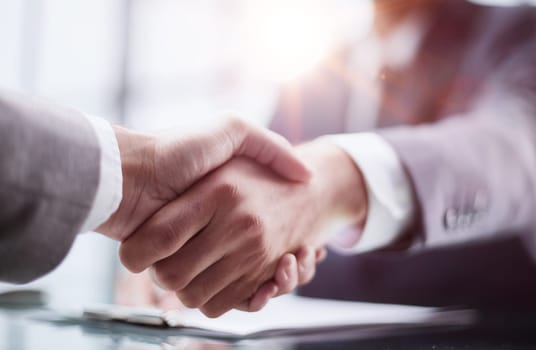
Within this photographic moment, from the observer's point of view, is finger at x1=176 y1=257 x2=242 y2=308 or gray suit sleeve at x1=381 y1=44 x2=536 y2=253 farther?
gray suit sleeve at x1=381 y1=44 x2=536 y2=253

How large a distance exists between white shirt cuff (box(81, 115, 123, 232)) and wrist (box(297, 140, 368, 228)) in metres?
0.21

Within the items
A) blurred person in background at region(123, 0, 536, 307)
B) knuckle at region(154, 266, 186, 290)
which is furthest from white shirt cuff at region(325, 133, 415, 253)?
knuckle at region(154, 266, 186, 290)

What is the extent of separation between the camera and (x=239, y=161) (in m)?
0.51

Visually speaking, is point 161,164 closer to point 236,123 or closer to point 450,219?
point 236,123

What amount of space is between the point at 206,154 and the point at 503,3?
0.63m

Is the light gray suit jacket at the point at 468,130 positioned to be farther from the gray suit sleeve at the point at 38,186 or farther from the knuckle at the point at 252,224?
the gray suit sleeve at the point at 38,186

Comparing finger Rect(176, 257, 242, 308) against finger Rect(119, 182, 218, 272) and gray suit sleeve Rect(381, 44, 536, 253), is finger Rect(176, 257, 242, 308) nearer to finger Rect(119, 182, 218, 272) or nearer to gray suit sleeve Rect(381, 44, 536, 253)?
finger Rect(119, 182, 218, 272)

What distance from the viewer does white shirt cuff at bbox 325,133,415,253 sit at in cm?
61

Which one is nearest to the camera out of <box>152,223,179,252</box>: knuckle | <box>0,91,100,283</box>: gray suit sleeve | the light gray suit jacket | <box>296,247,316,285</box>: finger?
<box>0,91,100,283</box>: gray suit sleeve

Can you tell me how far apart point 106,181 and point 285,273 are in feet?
0.70

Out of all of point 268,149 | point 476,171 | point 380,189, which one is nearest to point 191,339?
point 268,149

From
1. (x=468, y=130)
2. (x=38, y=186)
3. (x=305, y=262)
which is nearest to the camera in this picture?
(x=38, y=186)

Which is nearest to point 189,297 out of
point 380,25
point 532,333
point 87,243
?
point 532,333

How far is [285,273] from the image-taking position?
536 mm
